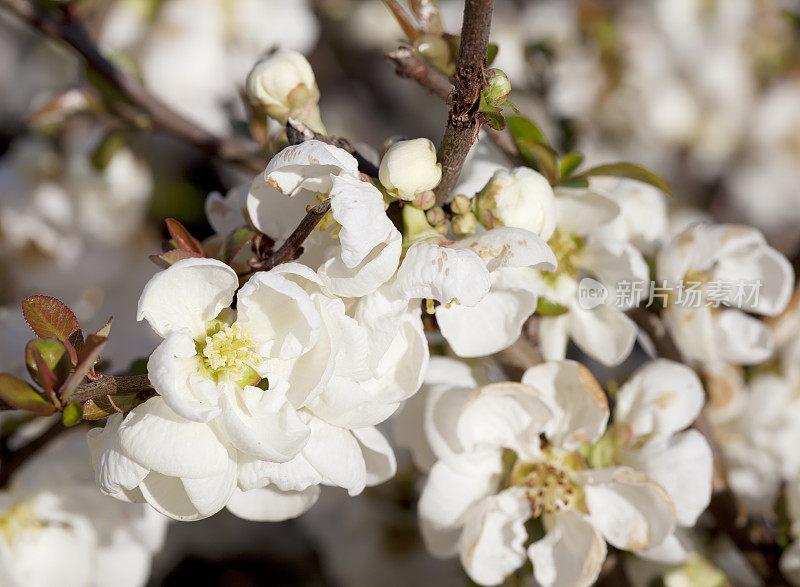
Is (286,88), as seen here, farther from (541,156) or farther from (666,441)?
(666,441)

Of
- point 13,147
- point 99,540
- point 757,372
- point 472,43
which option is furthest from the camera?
point 13,147

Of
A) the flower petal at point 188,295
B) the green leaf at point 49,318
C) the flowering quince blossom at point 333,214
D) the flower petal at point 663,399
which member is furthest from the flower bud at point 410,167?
the flower petal at point 663,399

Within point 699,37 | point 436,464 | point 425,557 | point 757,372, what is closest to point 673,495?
point 436,464

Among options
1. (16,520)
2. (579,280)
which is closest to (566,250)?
(579,280)

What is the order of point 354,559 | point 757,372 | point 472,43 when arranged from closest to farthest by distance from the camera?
point 472,43
point 757,372
point 354,559

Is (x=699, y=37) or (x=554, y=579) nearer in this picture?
(x=554, y=579)

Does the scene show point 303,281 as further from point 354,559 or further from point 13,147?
point 13,147

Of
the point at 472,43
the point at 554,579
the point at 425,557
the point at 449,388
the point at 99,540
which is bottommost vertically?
the point at 425,557

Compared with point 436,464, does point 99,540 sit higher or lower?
lower
